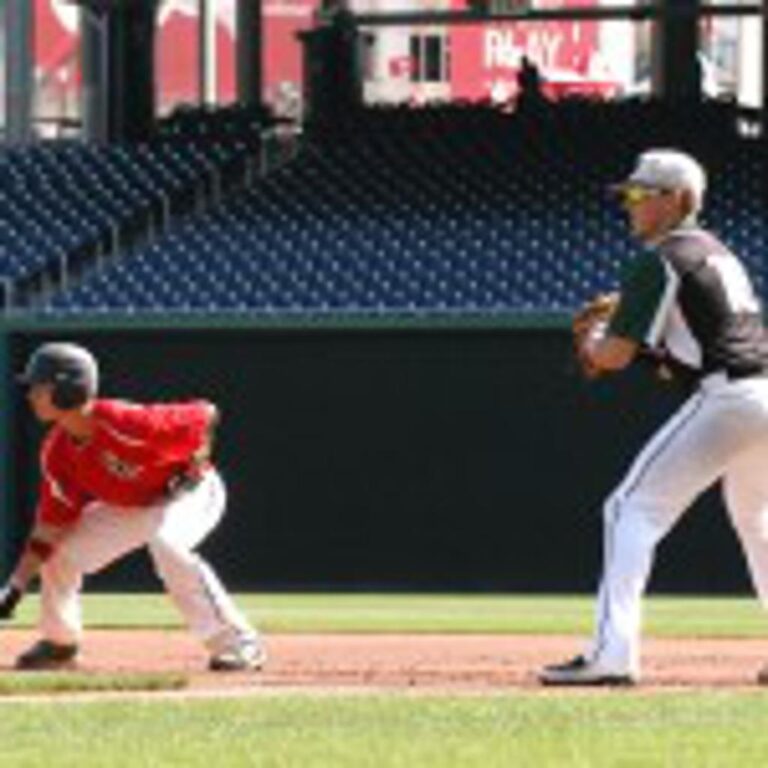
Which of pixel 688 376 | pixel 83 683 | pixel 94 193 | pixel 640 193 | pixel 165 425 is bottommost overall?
pixel 83 683

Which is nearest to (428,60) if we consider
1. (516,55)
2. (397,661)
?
(516,55)

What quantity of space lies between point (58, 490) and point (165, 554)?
0.48m

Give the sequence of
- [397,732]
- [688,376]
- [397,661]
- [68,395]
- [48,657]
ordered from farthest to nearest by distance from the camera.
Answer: [397,661] < [48,657] < [68,395] < [688,376] < [397,732]

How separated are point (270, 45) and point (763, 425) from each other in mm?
41075

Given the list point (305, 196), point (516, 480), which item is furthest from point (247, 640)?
point (305, 196)

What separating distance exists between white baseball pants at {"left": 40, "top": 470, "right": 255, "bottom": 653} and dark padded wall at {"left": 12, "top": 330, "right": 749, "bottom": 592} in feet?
32.4

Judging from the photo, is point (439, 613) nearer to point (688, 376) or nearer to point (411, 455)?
point (411, 455)

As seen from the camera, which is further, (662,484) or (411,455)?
(411,455)

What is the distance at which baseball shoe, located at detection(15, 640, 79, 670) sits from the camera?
13.9 m

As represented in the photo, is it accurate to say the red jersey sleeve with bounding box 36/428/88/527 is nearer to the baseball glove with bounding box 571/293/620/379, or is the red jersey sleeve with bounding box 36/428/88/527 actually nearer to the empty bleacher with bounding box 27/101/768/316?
the baseball glove with bounding box 571/293/620/379

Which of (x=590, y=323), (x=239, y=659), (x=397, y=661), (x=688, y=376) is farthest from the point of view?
(x=397, y=661)

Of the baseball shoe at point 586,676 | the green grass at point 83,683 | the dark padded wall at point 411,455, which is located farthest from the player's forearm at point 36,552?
the dark padded wall at point 411,455

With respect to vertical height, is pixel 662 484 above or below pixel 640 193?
below

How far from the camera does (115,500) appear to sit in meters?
13.4
